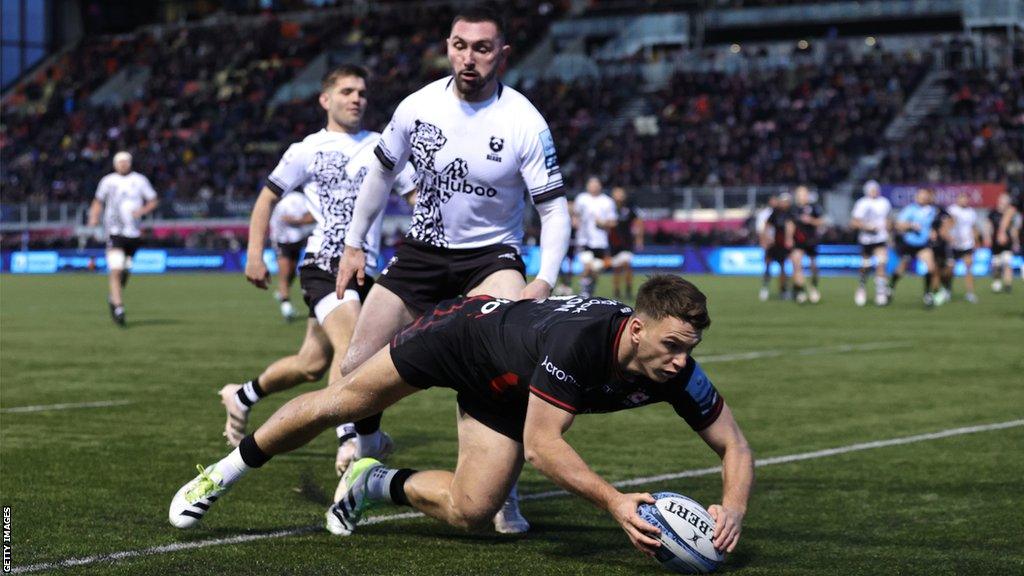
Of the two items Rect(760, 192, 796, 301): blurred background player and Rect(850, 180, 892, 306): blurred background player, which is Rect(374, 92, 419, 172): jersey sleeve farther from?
Rect(760, 192, 796, 301): blurred background player

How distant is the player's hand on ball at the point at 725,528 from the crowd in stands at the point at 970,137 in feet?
135

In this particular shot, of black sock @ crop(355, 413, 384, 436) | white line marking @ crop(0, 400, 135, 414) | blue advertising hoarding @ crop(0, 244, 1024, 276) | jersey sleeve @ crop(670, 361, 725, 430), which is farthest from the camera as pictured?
blue advertising hoarding @ crop(0, 244, 1024, 276)

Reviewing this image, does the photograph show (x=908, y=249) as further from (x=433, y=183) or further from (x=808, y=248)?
(x=433, y=183)

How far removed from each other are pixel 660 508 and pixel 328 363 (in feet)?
14.0

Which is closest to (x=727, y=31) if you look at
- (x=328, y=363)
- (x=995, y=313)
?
(x=995, y=313)

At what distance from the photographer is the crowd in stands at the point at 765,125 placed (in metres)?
48.8

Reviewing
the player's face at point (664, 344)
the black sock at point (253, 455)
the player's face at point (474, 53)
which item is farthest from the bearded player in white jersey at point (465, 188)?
the player's face at point (664, 344)

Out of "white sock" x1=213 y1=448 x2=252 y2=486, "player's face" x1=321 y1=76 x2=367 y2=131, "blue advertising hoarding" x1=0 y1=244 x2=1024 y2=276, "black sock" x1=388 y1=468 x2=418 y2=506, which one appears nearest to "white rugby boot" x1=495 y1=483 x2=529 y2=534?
"black sock" x1=388 y1=468 x2=418 y2=506

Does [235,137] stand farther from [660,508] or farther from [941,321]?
[660,508]

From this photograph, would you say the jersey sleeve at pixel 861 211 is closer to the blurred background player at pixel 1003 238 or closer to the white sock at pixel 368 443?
the blurred background player at pixel 1003 238

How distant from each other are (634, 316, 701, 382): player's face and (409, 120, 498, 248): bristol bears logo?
241 cm

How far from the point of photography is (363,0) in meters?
72.6

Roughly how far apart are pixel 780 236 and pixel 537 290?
2333 cm

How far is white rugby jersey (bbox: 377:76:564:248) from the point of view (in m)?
7.55
